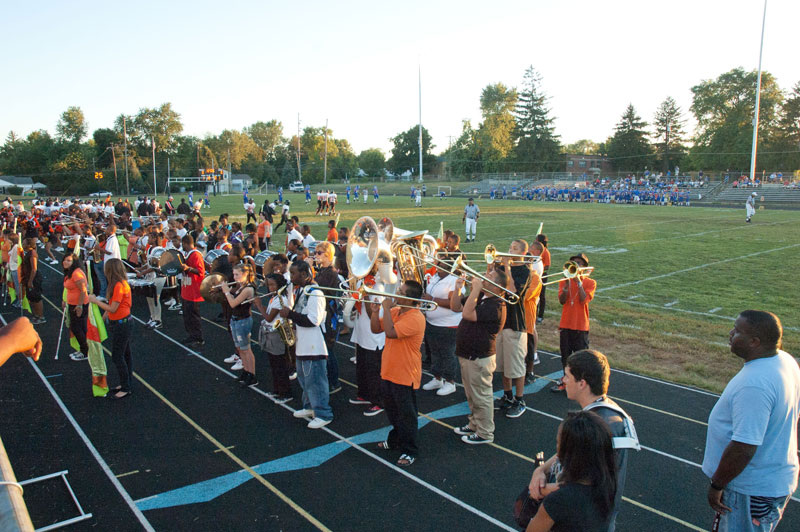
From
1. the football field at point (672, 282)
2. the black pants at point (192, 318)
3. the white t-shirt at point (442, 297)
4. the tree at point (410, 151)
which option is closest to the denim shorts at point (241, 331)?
the black pants at point (192, 318)

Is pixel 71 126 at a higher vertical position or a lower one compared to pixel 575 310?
higher

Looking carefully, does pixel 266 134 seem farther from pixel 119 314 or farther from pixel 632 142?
pixel 119 314

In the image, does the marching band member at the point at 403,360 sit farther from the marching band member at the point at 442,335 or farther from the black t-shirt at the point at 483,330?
the marching band member at the point at 442,335

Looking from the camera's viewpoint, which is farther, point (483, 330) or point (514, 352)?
point (514, 352)

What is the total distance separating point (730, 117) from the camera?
71.8 meters

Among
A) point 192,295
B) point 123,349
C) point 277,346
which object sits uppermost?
point 192,295

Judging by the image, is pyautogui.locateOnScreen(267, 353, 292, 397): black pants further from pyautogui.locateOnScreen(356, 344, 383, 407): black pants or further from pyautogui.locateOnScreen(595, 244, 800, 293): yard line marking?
pyautogui.locateOnScreen(595, 244, 800, 293): yard line marking

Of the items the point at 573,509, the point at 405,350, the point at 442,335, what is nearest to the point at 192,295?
the point at 442,335

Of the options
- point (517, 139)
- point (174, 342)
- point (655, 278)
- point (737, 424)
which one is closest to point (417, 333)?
point (737, 424)

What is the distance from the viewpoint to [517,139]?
84562mm

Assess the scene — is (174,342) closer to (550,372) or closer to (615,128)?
(550,372)

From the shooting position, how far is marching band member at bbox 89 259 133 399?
673 centimetres

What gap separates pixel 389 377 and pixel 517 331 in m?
1.94

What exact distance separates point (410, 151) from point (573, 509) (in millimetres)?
99352
